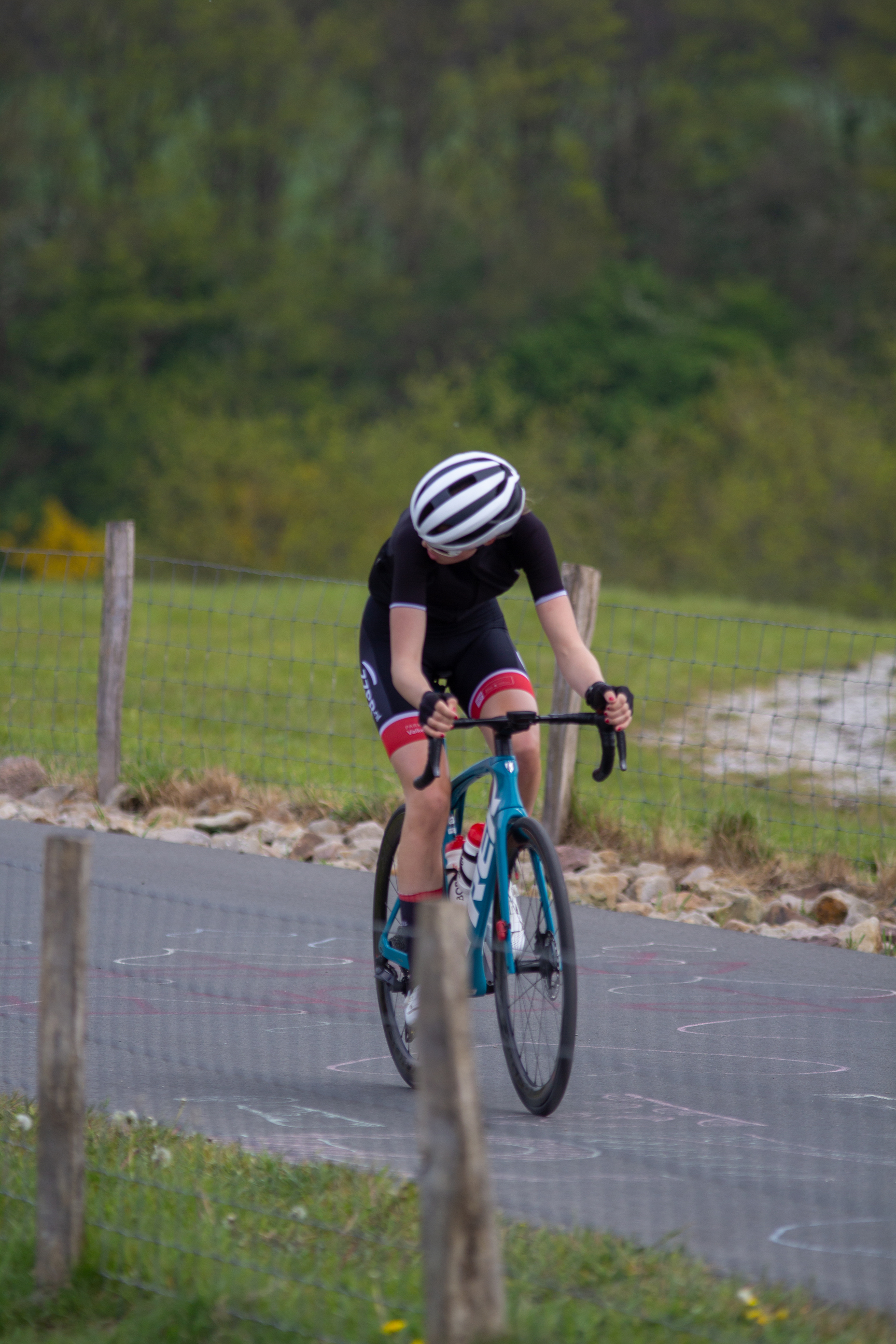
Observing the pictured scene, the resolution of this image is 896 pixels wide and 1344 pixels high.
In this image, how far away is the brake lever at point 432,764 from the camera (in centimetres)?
453

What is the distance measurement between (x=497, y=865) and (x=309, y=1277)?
1510mm

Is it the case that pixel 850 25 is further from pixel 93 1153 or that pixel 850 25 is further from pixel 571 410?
pixel 93 1153

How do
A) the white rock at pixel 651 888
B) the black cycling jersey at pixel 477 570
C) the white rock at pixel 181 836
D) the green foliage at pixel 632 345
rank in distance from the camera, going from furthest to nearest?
the green foliage at pixel 632 345
the white rock at pixel 181 836
the white rock at pixel 651 888
the black cycling jersey at pixel 477 570

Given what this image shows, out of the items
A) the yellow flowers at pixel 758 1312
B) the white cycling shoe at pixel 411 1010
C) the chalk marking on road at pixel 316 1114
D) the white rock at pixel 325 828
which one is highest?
the white rock at pixel 325 828

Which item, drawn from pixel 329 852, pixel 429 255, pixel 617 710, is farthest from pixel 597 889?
pixel 429 255

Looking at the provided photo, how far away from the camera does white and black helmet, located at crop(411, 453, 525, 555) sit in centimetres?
457

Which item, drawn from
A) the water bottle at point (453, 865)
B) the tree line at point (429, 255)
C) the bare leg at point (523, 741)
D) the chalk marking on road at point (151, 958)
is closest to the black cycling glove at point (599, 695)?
the bare leg at point (523, 741)

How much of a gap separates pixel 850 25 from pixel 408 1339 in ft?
216

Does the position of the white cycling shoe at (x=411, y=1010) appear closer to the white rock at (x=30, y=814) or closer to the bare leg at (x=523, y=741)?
the bare leg at (x=523, y=741)

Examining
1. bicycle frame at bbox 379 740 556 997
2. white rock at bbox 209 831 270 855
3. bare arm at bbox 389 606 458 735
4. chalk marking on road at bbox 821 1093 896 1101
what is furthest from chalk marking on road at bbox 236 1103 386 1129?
white rock at bbox 209 831 270 855

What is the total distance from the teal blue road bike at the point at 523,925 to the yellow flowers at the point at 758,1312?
3.86 feet

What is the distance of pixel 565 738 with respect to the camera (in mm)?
8797

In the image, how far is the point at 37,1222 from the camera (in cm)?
346

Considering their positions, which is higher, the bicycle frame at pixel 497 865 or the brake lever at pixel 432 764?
the brake lever at pixel 432 764
